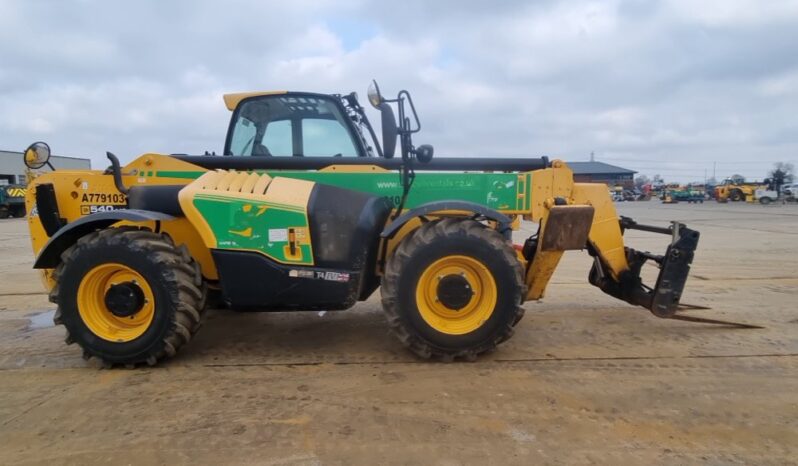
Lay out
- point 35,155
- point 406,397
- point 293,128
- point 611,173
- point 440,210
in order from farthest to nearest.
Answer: point 611,173, point 293,128, point 35,155, point 440,210, point 406,397

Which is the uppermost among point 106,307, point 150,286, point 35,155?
point 35,155

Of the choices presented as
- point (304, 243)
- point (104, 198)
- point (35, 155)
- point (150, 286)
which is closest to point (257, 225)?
point (304, 243)

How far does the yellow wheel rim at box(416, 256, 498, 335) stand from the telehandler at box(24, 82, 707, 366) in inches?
0.4

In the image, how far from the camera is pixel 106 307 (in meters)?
3.88

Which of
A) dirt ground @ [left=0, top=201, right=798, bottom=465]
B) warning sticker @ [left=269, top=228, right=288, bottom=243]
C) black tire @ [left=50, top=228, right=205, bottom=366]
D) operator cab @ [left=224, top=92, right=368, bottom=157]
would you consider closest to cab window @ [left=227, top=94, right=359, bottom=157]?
operator cab @ [left=224, top=92, right=368, bottom=157]

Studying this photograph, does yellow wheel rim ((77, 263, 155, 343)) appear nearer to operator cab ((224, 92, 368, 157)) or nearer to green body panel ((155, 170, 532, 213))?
green body panel ((155, 170, 532, 213))

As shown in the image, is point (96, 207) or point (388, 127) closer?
point (388, 127)

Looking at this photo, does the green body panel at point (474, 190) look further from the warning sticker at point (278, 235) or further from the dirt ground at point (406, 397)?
the dirt ground at point (406, 397)

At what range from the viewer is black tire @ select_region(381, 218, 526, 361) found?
384 centimetres

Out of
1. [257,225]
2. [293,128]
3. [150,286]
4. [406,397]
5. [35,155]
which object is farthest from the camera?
[293,128]

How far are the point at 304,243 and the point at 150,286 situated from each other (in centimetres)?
113

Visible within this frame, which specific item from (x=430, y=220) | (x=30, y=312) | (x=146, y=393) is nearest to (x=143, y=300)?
(x=146, y=393)

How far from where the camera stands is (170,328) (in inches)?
148

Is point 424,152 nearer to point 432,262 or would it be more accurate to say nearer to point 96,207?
point 432,262
